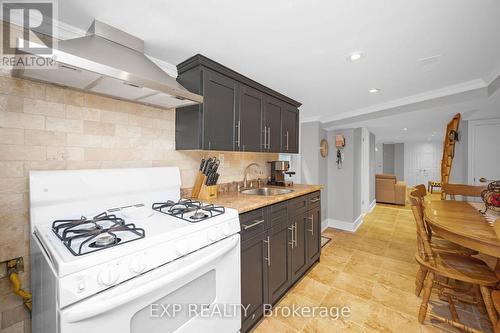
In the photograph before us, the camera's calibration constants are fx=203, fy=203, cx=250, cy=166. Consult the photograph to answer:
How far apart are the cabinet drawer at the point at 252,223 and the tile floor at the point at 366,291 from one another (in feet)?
2.68

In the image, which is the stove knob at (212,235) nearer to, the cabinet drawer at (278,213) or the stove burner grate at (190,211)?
the stove burner grate at (190,211)

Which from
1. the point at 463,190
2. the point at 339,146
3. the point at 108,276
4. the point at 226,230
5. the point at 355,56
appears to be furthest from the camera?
the point at 339,146

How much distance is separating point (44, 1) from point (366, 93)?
3.13 m

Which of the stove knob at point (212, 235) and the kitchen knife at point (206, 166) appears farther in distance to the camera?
the kitchen knife at point (206, 166)

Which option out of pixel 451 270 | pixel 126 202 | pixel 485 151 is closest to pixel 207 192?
pixel 126 202

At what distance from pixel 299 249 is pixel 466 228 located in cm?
138

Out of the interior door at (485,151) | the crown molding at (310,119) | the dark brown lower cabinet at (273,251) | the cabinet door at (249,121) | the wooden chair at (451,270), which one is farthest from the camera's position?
the crown molding at (310,119)

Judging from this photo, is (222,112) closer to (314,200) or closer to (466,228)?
(314,200)

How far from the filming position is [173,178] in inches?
69.7

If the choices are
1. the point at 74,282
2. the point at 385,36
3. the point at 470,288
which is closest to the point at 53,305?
the point at 74,282

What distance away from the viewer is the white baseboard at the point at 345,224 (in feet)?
12.8

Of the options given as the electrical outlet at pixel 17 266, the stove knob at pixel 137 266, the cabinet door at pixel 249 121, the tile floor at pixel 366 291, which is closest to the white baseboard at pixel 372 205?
the tile floor at pixel 366 291

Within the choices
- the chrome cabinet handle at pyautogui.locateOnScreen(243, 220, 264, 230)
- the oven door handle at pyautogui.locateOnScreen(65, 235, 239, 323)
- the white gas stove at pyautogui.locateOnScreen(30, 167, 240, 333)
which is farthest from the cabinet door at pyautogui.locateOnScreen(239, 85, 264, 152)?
the oven door handle at pyautogui.locateOnScreen(65, 235, 239, 323)

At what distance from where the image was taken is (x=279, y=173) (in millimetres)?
2900
